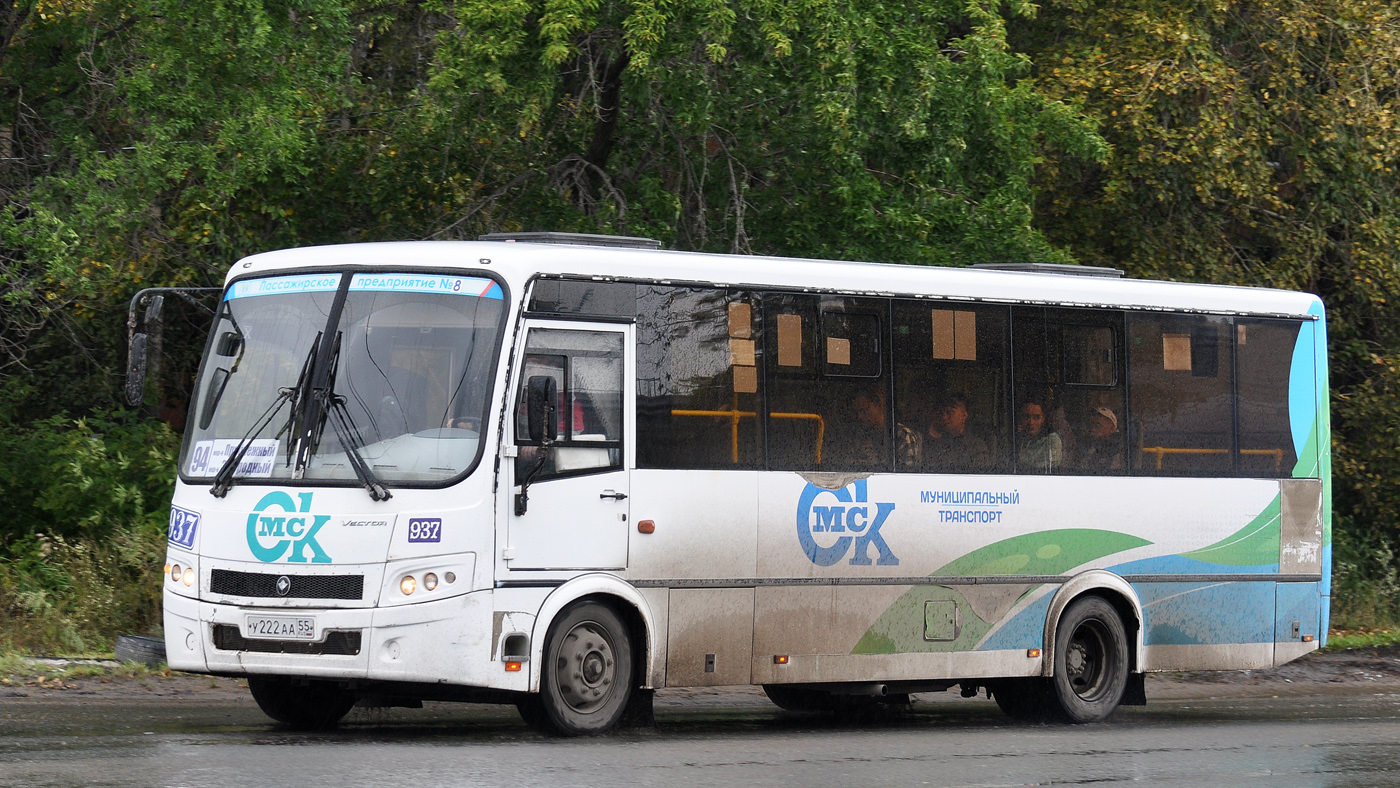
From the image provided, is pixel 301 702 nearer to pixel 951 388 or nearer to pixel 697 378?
pixel 697 378

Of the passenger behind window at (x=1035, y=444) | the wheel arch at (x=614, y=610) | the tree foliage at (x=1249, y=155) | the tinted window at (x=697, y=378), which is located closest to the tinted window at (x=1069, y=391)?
the passenger behind window at (x=1035, y=444)

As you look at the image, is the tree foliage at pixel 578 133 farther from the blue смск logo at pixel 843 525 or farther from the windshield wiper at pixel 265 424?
the windshield wiper at pixel 265 424

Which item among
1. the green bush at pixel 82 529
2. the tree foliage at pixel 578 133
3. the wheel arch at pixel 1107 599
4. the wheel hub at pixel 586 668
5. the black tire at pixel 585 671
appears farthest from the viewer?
the tree foliage at pixel 578 133

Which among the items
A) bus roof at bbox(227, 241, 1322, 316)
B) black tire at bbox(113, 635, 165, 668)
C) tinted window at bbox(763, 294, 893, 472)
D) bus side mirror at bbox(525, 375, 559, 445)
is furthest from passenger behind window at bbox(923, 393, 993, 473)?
black tire at bbox(113, 635, 165, 668)

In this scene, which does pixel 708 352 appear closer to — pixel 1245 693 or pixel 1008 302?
pixel 1008 302

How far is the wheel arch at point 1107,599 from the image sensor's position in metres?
13.2

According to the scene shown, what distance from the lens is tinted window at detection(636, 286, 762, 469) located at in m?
11.1

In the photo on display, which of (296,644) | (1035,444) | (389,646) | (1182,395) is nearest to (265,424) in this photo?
(296,644)

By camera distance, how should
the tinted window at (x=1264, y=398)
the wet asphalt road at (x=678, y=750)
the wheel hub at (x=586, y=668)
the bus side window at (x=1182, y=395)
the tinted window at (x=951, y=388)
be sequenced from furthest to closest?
1. the tinted window at (x=1264, y=398)
2. the bus side window at (x=1182, y=395)
3. the tinted window at (x=951, y=388)
4. the wheel hub at (x=586, y=668)
5. the wet asphalt road at (x=678, y=750)

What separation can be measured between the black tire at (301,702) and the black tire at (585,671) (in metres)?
1.31

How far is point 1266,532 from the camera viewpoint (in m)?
14.2

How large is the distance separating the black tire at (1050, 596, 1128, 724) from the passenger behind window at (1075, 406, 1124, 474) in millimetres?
989

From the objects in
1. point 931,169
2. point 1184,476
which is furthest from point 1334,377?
point 1184,476

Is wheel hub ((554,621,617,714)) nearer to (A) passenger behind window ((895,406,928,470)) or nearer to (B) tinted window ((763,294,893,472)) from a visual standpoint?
(B) tinted window ((763,294,893,472))
